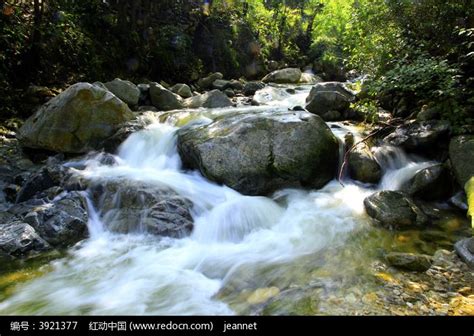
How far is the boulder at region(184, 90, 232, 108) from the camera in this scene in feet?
35.9

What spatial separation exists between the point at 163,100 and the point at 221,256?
6970 millimetres

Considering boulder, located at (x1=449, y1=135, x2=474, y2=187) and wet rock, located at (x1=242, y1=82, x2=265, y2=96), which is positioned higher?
wet rock, located at (x1=242, y1=82, x2=265, y2=96)

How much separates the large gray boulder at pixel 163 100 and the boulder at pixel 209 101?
0.34 metres

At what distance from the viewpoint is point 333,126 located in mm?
8508

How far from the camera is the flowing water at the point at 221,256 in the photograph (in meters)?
3.92

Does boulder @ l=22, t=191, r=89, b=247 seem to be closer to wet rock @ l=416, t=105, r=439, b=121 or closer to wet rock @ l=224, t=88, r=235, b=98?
wet rock @ l=416, t=105, r=439, b=121

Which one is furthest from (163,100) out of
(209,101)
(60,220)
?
(60,220)

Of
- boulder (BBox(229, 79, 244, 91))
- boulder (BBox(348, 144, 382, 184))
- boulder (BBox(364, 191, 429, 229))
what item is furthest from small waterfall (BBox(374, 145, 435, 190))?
boulder (BBox(229, 79, 244, 91))

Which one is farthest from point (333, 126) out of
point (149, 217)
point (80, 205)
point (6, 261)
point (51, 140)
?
point (6, 261)

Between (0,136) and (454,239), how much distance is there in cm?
931

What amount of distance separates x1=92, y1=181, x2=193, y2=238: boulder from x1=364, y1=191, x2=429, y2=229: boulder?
2804 millimetres

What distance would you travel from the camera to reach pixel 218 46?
55.0ft

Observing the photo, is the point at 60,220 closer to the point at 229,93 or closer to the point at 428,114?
the point at 428,114

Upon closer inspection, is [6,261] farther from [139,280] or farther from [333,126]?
[333,126]
